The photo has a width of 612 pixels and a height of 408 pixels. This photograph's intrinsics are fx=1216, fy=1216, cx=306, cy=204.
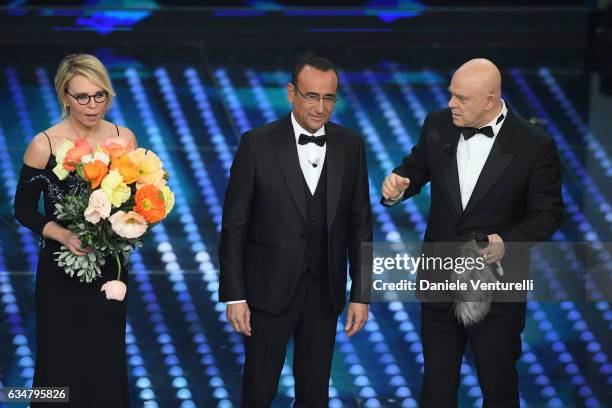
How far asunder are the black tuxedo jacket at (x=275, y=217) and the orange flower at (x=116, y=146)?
1.23 ft

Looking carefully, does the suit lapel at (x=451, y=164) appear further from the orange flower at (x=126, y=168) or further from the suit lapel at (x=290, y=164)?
the orange flower at (x=126, y=168)

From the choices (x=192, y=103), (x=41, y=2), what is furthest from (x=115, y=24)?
(x=192, y=103)

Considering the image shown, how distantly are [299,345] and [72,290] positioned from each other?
803 mm

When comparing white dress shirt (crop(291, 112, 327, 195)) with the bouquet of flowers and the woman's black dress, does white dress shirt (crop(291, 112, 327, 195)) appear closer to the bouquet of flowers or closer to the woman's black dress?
the bouquet of flowers

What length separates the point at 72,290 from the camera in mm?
4172

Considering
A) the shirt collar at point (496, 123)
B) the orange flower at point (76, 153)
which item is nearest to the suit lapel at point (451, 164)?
the shirt collar at point (496, 123)

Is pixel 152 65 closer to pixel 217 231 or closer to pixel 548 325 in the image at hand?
pixel 217 231

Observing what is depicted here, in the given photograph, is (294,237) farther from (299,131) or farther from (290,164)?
(299,131)

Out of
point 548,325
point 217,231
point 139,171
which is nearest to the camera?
point 139,171

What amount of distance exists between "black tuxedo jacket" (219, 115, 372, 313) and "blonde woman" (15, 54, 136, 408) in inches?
15.8

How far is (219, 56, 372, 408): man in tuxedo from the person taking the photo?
406cm

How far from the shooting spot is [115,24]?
1119 cm

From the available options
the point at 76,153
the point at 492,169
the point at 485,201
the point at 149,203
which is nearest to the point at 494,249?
the point at 485,201

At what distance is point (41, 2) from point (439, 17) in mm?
3705
